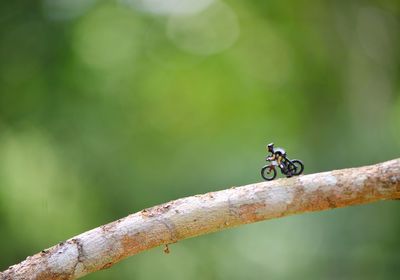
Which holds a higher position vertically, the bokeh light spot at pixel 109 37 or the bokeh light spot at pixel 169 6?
the bokeh light spot at pixel 169 6

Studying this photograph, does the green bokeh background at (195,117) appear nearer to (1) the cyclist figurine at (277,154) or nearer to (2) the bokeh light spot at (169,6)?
(2) the bokeh light spot at (169,6)

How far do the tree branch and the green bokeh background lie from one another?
4.53 m

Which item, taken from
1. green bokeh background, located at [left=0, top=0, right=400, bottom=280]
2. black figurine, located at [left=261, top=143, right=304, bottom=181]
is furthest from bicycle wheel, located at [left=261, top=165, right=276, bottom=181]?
green bokeh background, located at [left=0, top=0, right=400, bottom=280]

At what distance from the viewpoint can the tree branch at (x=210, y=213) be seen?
2115 mm

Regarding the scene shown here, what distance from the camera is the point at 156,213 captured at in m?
2.21

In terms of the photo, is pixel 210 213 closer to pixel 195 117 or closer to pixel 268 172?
pixel 268 172

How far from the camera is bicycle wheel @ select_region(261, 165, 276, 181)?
236 cm

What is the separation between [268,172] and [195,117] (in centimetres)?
676

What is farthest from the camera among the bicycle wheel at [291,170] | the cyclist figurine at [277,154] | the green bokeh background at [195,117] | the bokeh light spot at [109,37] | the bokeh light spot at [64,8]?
the bokeh light spot at [109,37]

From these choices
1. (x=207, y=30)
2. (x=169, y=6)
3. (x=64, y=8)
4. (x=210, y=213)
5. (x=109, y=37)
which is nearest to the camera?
(x=210, y=213)

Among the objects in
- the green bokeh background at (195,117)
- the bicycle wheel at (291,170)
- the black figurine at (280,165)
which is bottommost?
the bicycle wheel at (291,170)

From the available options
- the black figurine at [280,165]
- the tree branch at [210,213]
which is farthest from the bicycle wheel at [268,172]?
the tree branch at [210,213]

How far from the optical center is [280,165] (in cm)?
233

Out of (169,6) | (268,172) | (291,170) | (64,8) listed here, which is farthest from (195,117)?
(291,170)
